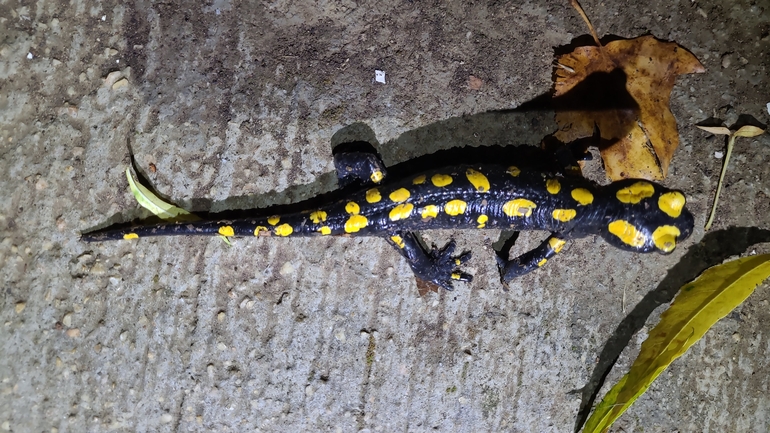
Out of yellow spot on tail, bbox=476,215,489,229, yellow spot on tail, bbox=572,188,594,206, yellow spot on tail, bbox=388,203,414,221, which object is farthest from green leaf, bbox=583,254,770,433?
yellow spot on tail, bbox=388,203,414,221

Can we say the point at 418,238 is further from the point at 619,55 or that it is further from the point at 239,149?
the point at 619,55

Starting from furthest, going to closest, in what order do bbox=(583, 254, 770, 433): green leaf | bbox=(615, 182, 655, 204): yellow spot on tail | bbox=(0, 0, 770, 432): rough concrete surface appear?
bbox=(0, 0, 770, 432): rough concrete surface < bbox=(615, 182, 655, 204): yellow spot on tail < bbox=(583, 254, 770, 433): green leaf

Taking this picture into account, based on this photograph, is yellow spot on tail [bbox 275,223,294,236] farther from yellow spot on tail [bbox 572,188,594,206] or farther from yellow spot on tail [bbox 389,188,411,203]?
yellow spot on tail [bbox 572,188,594,206]

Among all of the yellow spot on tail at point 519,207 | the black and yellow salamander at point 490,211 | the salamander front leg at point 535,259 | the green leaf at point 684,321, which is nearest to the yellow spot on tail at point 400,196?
the black and yellow salamander at point 490,211

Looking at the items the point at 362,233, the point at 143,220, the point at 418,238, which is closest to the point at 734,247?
the point at 418,238

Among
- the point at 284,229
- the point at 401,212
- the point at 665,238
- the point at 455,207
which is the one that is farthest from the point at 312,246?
the point at 665,238

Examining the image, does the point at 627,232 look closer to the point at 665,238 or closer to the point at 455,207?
the point at 665,238
